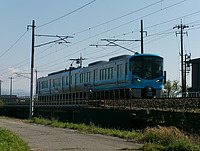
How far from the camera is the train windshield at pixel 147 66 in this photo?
2817cm

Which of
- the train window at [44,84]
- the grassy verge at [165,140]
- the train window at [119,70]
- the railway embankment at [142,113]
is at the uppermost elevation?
the train window at [119,70]

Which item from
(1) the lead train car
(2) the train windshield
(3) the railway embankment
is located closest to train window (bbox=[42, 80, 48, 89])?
Answer: (1) the lead train car

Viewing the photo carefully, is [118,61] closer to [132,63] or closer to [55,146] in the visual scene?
[132,63]

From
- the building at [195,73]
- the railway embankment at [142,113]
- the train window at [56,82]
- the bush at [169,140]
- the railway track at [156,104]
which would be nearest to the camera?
the bush at [169,140]

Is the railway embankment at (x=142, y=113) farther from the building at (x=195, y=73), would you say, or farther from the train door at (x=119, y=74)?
the building at (x=195, y=73)

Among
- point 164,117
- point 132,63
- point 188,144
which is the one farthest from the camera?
point 132,63

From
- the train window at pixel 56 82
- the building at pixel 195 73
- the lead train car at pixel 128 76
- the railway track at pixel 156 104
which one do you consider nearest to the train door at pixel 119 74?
the lead train car at pixel 128 76

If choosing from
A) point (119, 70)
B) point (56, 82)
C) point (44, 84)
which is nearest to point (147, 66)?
point (119, 70)

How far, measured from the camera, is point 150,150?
486 inches

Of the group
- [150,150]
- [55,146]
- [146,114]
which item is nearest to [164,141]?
[150,150]

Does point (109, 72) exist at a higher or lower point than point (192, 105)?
higher

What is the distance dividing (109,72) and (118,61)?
1641 mm

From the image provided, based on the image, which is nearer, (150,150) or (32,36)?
(150,150)

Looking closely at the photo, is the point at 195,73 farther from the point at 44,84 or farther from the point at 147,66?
the point at 147,66
